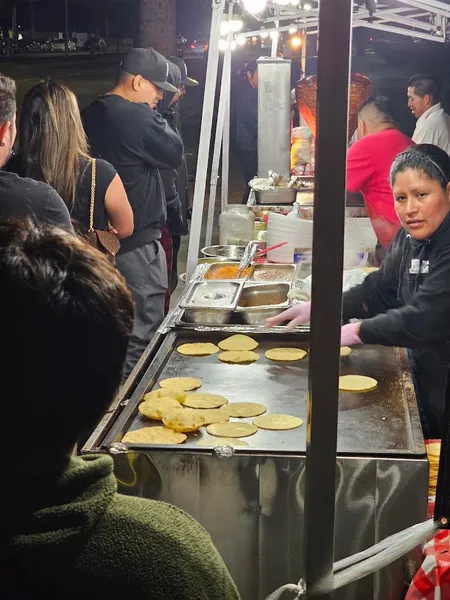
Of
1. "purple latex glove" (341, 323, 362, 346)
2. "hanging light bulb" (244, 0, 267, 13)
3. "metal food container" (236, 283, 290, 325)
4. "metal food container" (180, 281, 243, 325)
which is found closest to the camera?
"purple latex glove" (341, 323, 362, 346)

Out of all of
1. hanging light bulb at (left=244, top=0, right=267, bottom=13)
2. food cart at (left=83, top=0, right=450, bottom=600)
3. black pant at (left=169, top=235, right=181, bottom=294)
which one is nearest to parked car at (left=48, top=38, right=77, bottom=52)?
black pant at (left=169, top=235, right=181, bottom=294)

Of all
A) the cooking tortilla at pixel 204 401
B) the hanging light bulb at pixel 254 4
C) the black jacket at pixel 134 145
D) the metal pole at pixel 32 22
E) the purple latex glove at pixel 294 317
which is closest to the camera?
the cooking tortilla at pixel 204 401

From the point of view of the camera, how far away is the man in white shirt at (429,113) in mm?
7613

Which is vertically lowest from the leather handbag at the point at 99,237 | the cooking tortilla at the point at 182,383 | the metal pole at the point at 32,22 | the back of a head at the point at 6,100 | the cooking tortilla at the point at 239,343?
the cooking tortilla at the point at 182,383

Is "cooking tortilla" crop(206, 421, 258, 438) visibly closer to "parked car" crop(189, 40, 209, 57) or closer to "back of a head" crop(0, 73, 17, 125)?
"back of a head" crop(0, 73, 17, 125)

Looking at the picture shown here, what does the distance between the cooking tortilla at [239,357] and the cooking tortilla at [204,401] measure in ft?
1.34

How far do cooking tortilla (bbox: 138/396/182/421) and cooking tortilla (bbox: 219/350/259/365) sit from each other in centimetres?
59

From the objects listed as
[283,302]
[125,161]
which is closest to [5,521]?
[283,302]

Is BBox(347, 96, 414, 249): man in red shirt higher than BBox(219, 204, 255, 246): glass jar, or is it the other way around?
BBox(347, 96, 414, 249): man in red shirt

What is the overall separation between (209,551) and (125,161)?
3.51 meters

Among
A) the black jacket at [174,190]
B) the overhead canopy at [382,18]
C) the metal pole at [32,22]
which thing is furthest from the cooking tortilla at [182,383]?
the metal pole at [32,22]

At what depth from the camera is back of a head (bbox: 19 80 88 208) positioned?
340 centimetres

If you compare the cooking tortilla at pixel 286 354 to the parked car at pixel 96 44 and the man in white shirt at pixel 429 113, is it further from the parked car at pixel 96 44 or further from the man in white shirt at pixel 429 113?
the parked car at pixel 96 44

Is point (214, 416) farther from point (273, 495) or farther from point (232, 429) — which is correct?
point (273, 495)
